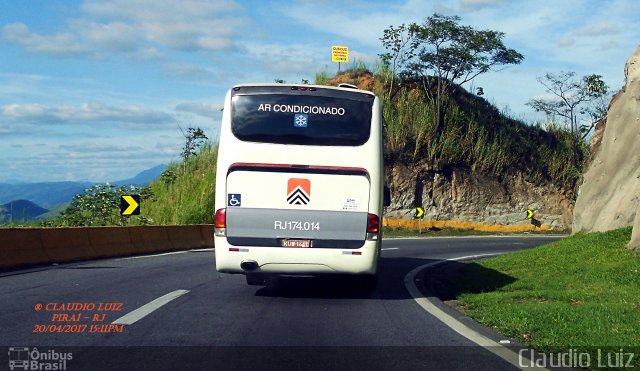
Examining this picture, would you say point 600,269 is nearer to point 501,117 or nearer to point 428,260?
point 428,260

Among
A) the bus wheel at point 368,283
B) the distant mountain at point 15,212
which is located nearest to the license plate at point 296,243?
the bus wheel at point 368,283

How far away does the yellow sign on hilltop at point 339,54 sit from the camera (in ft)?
172

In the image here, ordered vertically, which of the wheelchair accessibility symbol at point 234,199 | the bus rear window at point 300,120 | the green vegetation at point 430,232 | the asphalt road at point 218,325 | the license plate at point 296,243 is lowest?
the green vegetation at point 430,232

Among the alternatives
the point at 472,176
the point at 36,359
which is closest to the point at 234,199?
the point at 36,359

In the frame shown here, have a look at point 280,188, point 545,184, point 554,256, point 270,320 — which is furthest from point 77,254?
point 545,184

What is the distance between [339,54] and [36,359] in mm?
47265

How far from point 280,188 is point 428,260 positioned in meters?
12.1

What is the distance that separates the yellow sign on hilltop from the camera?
5250 cm

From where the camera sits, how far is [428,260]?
23.0 meters

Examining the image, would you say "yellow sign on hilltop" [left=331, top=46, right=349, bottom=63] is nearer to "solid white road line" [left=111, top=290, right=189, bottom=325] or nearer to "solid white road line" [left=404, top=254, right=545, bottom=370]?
"solid white road line" [left=404, top=254, right=545, bottom=370]

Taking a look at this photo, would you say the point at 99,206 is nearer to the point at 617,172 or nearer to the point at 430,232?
the point at 617,172

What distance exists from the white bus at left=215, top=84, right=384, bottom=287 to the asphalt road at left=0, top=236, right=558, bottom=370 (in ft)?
2.25

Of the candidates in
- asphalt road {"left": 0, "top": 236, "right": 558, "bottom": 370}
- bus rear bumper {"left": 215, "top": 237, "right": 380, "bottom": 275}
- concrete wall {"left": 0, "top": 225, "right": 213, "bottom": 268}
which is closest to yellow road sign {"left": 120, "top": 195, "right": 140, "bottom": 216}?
concrete wall {"left": 0, "top": 225, "right": 213, "bottom": 268}

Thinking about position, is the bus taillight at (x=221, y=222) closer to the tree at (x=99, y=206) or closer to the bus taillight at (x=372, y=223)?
the bus taillight at (x=372, y=223)
